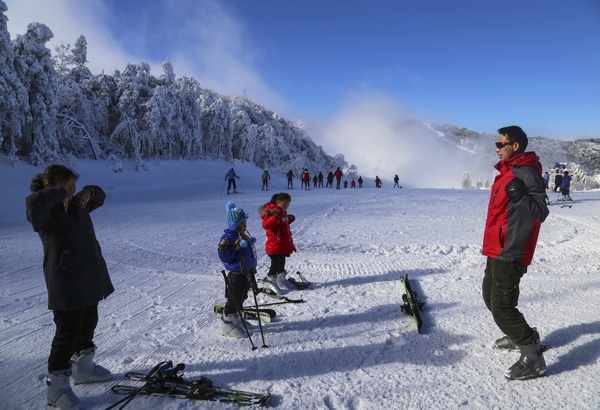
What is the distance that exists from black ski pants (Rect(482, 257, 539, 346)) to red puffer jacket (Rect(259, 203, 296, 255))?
2.74 metres

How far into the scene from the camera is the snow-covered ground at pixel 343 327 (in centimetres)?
269

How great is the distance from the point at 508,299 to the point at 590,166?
18486 cm

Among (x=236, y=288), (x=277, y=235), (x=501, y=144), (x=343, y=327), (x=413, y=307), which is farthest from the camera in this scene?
(x=277, y=235)

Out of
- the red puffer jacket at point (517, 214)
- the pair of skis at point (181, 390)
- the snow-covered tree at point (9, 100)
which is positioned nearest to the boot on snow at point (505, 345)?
the red puffer jacket at point (517, 214)

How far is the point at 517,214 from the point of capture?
2.69m

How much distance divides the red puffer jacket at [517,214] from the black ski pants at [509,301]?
0.08 m

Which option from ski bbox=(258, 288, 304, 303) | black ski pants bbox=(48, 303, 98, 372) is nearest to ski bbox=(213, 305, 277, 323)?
ski bbox=(258, 288, 304, 303)

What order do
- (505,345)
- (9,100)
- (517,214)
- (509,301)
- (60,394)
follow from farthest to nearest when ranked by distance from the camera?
(9,100)
(505,345)
(509,301)
(517,214)
(60,394)

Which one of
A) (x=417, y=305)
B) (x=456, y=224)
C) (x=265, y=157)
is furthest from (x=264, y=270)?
(x=265, y=157)

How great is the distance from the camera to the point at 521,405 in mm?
2492

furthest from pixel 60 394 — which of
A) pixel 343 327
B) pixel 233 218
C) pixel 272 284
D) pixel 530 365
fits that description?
pixel 530 365

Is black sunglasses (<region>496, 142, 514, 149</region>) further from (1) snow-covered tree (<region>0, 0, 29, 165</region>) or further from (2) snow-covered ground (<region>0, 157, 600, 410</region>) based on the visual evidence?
(1) snow-covered tree (<region>0, 0, 29, 165</region>)

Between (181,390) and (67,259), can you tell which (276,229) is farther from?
(67,259)

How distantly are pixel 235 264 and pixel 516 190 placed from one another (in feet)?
8.51
